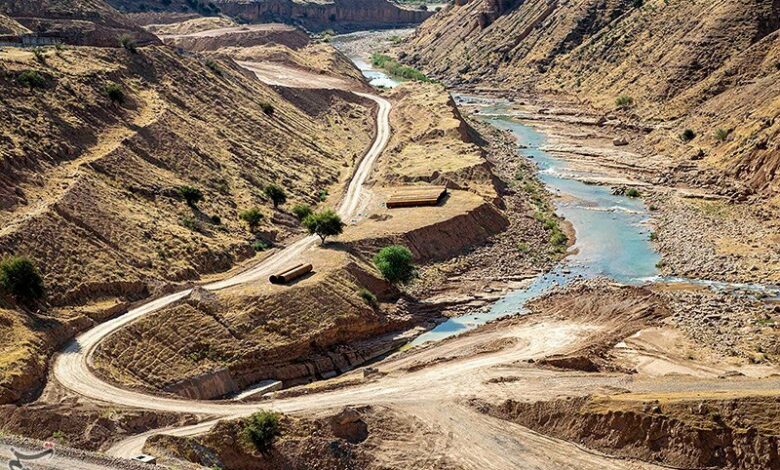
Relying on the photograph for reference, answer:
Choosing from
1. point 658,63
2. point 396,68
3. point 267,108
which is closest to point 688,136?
point 658,63

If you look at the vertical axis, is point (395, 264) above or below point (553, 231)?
above

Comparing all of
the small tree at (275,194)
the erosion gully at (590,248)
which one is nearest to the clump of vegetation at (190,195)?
the small tree at (275,194)

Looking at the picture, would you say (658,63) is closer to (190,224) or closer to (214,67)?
(214,67)

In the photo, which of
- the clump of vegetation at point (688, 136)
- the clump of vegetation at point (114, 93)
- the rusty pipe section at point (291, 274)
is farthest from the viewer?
the clump of vegetation at point (688, 136)

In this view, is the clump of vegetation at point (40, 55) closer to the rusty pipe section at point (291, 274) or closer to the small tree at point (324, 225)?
the small tree at point (324, 225)

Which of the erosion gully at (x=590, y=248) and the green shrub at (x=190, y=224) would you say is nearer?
the erosion gully at (x=590, y=248)

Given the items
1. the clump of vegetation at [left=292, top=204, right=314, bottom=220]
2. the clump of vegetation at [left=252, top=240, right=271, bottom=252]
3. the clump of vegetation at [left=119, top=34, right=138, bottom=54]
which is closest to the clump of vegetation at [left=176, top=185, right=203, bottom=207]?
the clump of vegetation at [left=252, top=240, right=271, bottom=252]

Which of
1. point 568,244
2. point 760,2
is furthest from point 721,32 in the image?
point 568,244

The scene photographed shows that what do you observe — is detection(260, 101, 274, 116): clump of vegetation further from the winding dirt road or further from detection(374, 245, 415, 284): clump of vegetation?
detection(374, 245, 415, 284): clump of vegetation

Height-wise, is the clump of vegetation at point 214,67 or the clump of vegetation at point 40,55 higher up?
the clump of vegetation at point 40,55
